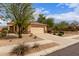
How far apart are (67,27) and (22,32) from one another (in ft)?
4.60

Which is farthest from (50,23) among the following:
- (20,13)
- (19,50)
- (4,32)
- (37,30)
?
(4,32)

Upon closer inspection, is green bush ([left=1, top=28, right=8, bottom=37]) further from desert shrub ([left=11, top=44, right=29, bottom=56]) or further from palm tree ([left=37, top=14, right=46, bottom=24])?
palm tree ([left=37, top=14, right=46, bottom=24])

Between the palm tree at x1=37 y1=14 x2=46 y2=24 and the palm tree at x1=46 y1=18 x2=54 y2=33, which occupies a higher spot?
the palm tree at x1=37 y1=14 x2=46 y2=24

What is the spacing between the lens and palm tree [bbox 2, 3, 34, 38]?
8.64 meters

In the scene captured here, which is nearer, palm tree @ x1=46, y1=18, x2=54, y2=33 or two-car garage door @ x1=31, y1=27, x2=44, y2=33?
palm tree @ x1=46, y1=18, x2=54, y2=33

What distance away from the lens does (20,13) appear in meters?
8.67

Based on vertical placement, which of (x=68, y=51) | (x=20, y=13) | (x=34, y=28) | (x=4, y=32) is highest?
(x=20, y=13)

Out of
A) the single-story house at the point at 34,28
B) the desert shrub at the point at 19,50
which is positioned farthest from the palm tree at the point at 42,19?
the desert shrub at the point at 19,50

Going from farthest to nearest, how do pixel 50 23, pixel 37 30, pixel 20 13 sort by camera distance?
pixel 37 30 → pixel 50 23 → pixel 20 13

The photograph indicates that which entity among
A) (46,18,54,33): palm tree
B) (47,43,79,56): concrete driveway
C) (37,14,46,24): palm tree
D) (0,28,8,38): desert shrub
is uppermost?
(37,14,46,24): palm tree

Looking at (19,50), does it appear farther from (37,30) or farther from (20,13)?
(20,13)

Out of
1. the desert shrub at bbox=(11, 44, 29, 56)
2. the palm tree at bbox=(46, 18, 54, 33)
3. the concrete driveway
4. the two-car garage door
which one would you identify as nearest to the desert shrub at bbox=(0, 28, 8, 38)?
the desert shrub at bbox=(11, 44, 29, 56)

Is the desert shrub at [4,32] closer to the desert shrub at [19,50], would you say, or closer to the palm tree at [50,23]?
the desert shrub at [19,50]

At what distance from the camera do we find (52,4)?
8.65m
